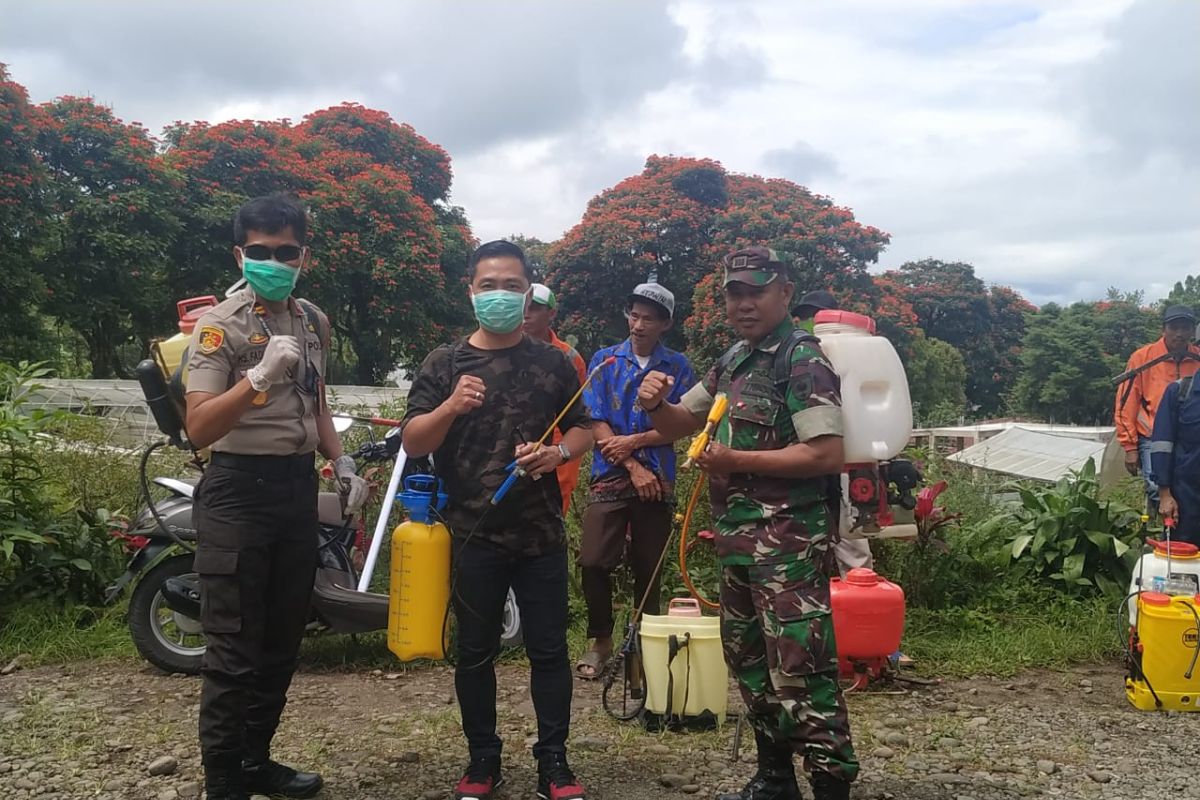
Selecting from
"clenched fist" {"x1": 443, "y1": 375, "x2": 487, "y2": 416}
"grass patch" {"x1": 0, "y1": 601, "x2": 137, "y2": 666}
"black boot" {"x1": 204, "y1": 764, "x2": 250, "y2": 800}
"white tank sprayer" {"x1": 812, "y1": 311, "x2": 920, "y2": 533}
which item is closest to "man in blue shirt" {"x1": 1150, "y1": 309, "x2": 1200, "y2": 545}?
"white tank sprayer" {"x1": 812, "y1": 311, "x2": 920, "y2": 533}

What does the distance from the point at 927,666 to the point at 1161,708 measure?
1070 millimetres

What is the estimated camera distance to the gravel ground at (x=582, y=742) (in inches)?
125

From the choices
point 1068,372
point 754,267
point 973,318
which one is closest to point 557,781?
point 754,267

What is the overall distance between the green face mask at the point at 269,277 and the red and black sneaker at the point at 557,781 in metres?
1.77

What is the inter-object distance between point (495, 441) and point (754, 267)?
1.01m

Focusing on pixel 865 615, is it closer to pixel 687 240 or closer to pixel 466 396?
pixel 466 396

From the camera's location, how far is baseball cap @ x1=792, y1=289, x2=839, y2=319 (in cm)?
445

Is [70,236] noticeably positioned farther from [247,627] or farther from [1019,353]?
[1019,353]

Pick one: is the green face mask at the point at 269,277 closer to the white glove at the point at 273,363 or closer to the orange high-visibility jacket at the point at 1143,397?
the white glove at the point at 273,363

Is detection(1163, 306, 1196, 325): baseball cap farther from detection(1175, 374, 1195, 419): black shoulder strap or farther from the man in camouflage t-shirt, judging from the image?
the man in camouflage t-shirt

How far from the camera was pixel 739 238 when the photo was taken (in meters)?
21.8

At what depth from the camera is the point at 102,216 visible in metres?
17.5

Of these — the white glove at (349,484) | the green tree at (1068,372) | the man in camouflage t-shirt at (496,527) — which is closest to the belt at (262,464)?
the white glove at (349,484)

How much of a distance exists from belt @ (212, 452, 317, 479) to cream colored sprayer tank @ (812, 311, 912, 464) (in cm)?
182
